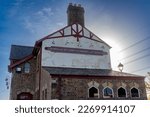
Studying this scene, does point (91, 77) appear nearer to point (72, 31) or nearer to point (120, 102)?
point (72, 31)

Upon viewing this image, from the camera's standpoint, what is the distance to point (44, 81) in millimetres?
15703

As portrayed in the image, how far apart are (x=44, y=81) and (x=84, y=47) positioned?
18.4 ft

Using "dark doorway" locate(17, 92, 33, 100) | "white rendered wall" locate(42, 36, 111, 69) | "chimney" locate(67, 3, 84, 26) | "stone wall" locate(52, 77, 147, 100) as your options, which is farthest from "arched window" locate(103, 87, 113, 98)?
"chimney" locate(67, 3, 84, 26)

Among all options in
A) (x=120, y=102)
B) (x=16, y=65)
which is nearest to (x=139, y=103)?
(x=120, y=102)

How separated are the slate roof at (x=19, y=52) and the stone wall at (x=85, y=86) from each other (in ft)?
34.0

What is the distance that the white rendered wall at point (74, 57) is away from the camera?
17500mm

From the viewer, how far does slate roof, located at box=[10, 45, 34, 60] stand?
2258cm

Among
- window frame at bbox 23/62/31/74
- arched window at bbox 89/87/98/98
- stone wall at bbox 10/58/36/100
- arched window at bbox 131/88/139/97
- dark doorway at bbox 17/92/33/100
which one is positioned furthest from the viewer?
window frame at bbox 23/62/31/74

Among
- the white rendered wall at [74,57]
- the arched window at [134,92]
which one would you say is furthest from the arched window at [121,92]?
the white rendered wall at [74,57]

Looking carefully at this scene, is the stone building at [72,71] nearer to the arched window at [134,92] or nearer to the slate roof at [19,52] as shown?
the arched window at [134,92]

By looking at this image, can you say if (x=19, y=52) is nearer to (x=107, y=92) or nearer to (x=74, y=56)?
(x=74, y=56)

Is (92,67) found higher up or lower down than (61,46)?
lower down

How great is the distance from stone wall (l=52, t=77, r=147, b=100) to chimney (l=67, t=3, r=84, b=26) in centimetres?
841

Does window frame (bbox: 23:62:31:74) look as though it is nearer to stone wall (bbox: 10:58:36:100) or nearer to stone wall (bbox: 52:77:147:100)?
stone wall (bbox: 10:58:36:100)
